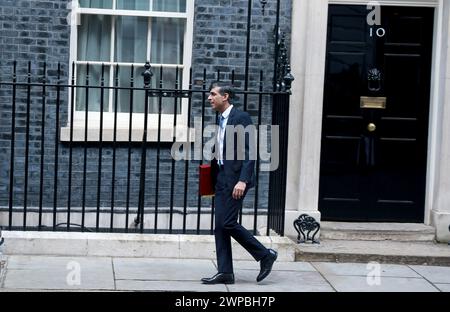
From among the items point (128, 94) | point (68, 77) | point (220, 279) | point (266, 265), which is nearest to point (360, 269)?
point (266, 265)

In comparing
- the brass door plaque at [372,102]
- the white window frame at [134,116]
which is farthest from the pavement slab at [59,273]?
the brass door plaque at [372,102]

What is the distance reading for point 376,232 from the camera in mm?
11461

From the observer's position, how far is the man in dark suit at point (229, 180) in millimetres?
9297

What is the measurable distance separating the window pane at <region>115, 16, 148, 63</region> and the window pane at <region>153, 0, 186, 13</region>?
189 mm

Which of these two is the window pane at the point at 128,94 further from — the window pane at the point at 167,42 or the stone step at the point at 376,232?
the stone step at the point at 376,232

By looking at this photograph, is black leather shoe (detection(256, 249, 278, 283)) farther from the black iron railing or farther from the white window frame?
the white window frame

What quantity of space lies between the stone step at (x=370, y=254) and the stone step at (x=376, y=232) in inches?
12.4

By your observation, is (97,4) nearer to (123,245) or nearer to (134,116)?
(134,116)

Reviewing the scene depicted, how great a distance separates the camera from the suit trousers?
30.7 ft

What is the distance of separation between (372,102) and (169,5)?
2.35 m

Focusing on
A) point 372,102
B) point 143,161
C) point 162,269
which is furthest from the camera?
point 372,102

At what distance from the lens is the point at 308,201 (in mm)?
11422

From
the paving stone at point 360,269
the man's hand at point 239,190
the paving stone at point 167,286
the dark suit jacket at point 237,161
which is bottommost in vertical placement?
the paving stone at point 167,286

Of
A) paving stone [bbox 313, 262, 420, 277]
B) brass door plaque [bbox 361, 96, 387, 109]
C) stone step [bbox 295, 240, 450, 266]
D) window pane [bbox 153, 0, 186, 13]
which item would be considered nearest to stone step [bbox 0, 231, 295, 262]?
stone step [bbox 295, 240, 450, 266]
